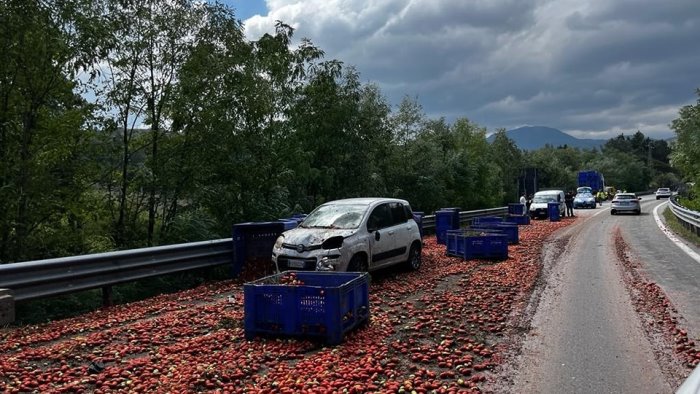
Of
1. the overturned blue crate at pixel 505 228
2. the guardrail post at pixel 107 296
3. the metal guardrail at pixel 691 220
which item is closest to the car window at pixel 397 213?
the guardrail post at pixel 107 296

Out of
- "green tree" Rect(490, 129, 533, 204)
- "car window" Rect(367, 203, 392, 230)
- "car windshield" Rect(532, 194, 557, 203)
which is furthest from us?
"green tree" Rect(490, 129, 533, 204)

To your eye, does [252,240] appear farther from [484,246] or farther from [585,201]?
[585,201]

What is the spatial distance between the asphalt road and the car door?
3160 mm

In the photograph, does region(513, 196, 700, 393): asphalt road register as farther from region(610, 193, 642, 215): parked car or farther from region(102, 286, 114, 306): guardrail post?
region(610, 193, 642, 215): parked car

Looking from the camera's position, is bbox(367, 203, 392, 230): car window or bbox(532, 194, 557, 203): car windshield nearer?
bbox(367, 203, 392, 230): car window

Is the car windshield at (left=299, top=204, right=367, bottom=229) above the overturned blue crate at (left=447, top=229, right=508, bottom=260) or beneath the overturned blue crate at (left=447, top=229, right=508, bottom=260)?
above

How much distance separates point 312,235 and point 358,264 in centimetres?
106

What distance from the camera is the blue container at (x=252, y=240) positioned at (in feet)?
36.3

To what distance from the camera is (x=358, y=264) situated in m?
9.87

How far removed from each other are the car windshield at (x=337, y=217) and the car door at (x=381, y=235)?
284 millimetres

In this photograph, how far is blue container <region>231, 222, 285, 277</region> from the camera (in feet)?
36.3

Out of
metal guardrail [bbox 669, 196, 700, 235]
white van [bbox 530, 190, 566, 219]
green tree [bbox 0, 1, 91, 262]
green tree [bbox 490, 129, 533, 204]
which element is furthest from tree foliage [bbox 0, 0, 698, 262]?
green tree [bbox 490, 129, 533, 204]

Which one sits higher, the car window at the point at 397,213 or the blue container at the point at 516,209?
the car window at the point at 397,213

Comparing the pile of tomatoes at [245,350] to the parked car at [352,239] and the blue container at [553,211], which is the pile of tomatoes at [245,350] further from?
the blue container at [553,211]
